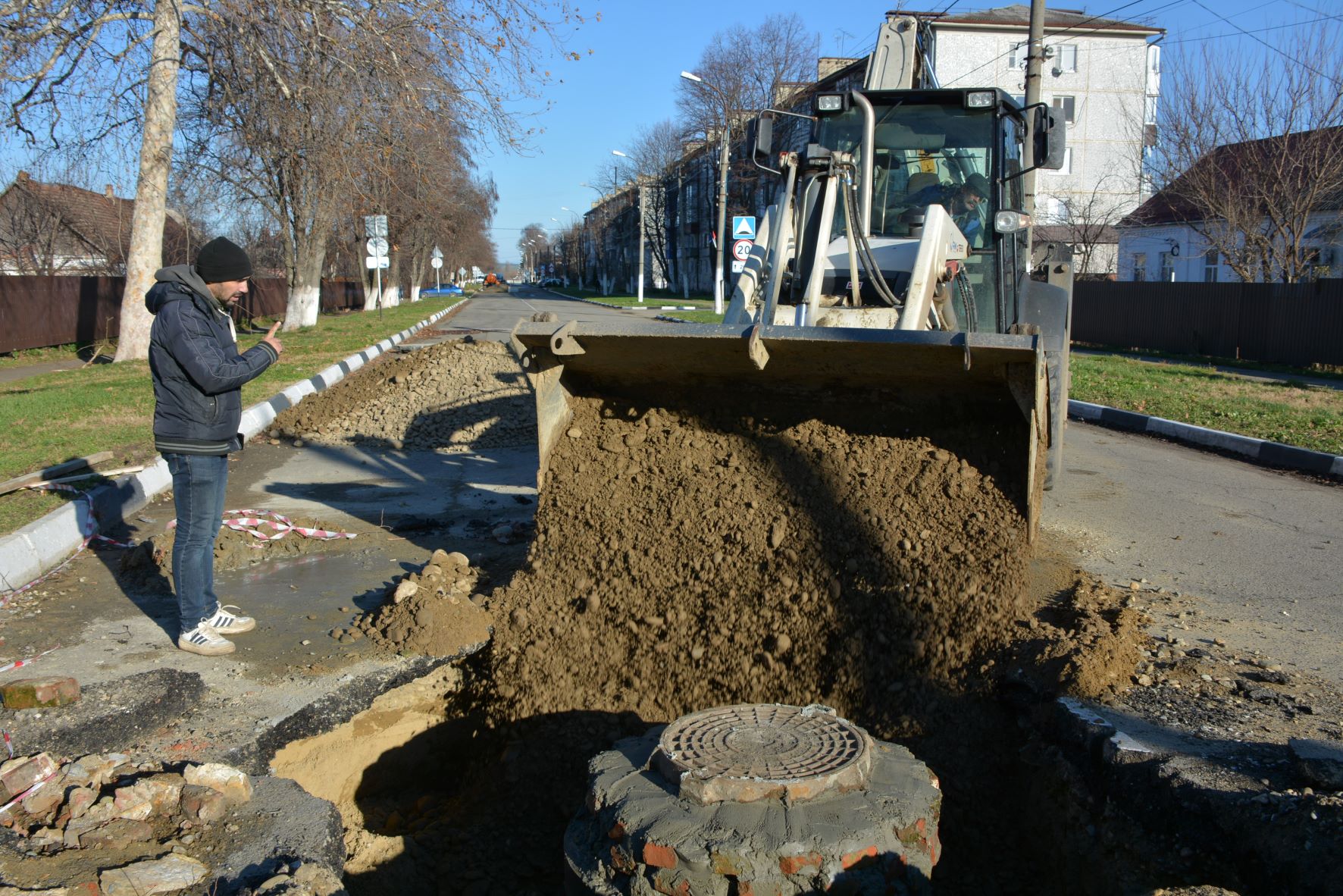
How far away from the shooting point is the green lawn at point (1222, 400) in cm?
1034

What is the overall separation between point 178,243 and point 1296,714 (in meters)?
36.3

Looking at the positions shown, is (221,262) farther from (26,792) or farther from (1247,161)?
(1247,161)

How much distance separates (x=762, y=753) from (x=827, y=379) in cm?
238

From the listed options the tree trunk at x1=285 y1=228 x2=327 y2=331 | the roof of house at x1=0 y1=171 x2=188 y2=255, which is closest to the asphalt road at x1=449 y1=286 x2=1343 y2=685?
the tree trunk at x1=285 y1=228 x2=327 y2=331

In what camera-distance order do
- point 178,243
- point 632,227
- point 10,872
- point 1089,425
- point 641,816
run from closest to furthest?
point 10,872 → point 641,816 → point 1089,425 → point 178,243 → point 632,227

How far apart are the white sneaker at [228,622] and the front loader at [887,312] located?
63.8 inches

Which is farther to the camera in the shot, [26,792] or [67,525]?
[67,525]

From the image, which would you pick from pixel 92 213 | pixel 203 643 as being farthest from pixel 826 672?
pixel 92 213

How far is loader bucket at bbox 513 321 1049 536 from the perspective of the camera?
4496mm

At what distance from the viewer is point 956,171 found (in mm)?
6445

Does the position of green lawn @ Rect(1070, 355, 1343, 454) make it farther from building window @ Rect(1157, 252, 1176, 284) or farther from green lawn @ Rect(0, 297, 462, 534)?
building window @ Rect(1157, 252, 1176, 284)

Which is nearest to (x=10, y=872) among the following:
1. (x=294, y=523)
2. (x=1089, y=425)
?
(x=294, y=523)

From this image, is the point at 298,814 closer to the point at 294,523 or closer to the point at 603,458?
the point at 603,458

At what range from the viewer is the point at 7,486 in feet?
22.1
